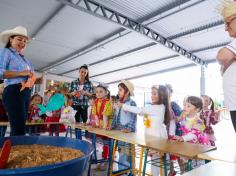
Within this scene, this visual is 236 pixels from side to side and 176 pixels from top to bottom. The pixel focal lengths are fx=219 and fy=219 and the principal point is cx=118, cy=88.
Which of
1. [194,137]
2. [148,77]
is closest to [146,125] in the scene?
[194,137]

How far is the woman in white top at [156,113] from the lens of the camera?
2334 mm

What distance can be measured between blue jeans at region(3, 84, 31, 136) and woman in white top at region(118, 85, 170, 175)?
1.21 meters

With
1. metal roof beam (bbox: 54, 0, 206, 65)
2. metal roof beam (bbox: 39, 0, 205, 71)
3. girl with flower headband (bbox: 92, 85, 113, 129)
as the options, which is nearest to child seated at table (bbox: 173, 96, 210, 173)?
girl with flower headband (bbox: 92, 85, 113, 129)

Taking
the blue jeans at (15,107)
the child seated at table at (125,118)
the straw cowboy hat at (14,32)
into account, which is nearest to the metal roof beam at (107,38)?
the child seated at table at (125,118)

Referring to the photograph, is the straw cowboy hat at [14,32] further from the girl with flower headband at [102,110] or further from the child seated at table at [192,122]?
the child seated at table at [192,122]

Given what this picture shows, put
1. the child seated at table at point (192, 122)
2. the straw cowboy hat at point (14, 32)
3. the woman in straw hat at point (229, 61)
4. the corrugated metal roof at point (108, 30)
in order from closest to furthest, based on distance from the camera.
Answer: the woman in straw hat at point (229, 61), the straw cowboy hat at point (14, 32), the child seated at table at point (192, 122), the corrugated metal roof at point (108, 30)

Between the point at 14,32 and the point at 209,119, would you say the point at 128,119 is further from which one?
the point at 14,32

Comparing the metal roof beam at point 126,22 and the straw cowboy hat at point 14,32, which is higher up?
the metal roof beam at point 126,22

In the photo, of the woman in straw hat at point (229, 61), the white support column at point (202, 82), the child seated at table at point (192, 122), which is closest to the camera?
the woman in straw hat at point (229, 61)

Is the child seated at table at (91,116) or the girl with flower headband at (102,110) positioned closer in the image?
the girl with flower headband at (102,110)

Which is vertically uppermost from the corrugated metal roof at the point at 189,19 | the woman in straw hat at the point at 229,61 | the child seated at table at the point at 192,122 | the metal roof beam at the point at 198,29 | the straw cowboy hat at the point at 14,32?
the corrugated metal roof at the point at 189,19

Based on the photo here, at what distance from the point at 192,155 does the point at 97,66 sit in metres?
9.04

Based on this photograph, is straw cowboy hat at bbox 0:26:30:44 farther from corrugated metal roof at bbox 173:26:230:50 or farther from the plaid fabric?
corrugated metal roof at bbox 173:26:230:50

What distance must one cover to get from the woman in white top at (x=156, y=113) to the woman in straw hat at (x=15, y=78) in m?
1.20
